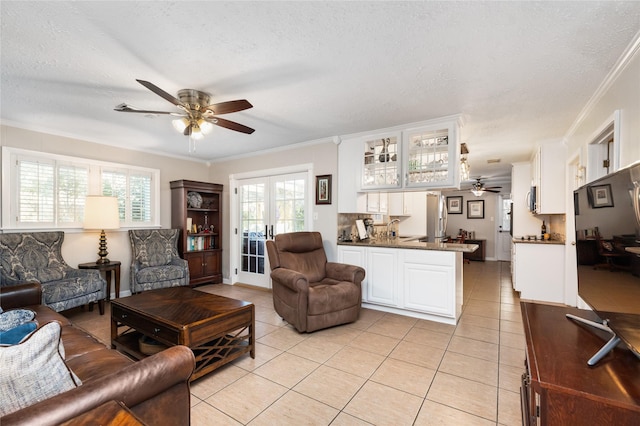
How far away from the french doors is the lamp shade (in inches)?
76.4

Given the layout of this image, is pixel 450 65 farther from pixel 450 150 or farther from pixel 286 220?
pixel 286 220

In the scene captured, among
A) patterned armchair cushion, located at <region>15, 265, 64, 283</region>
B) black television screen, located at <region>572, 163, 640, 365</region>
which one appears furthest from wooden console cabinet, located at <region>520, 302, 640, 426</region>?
patterned armchair cushion, located at <region>15, 265, 64, 283</region>

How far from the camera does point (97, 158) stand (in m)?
4.18

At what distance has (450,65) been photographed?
7.05ft

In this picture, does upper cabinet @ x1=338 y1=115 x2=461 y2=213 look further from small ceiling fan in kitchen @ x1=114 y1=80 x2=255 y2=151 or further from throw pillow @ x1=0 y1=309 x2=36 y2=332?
throw pillow @ x1=0 y1=309 x2=36 y2=332

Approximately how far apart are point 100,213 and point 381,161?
145 inches

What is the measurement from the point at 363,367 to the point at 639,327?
5.41 feet

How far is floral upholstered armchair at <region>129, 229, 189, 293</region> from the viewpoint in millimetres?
3977

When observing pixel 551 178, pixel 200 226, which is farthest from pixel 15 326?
pixel 551 178

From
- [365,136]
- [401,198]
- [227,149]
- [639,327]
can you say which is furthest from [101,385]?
[401,198]

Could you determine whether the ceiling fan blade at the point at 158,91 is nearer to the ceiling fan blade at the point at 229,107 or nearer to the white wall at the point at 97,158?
the ceiling fan blade at the point at 229,107

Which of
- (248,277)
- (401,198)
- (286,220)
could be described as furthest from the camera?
(401,198)

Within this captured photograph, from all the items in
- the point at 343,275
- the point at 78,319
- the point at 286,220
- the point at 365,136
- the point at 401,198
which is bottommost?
the point at 78,319

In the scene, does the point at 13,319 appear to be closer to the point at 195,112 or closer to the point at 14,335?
the point at 14,335
